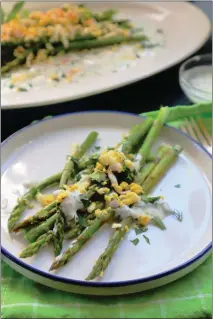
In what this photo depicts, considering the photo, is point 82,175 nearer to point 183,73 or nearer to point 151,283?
point 151,283

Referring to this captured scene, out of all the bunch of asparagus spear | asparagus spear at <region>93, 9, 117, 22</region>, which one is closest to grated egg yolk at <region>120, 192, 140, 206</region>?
the bunch of asparagus spear

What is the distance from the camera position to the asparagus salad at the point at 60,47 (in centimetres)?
186

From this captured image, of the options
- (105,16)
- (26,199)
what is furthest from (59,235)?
(105,16)

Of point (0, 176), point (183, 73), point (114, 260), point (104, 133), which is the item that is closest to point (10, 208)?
point (0, 176)

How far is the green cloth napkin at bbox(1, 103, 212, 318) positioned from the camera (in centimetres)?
101

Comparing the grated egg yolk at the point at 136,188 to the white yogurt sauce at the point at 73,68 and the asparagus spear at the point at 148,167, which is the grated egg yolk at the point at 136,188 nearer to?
the asparagus spear at the point at 148,167

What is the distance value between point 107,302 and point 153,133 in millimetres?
539

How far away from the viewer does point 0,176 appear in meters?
1.30

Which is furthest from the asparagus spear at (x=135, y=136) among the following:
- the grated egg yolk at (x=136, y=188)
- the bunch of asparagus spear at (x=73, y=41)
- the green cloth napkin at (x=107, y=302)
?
the bunch of asparagus spear at (x=73, y=41)

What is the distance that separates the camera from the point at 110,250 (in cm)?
108

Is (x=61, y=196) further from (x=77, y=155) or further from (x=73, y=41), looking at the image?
(x=73, y=41)

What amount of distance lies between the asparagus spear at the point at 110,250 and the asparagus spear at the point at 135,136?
0.82 feet

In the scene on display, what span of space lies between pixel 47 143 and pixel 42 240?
0.41 meters

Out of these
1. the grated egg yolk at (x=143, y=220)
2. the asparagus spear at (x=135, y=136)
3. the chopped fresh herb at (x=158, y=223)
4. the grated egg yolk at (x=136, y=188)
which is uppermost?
the grated egg yolk at (x=136, y=188)
